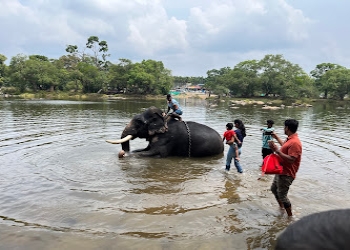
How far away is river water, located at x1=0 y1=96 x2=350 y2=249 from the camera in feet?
18.0

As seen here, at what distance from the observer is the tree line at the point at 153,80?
7650cm

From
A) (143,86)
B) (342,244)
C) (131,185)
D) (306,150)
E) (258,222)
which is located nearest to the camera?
(342,244)

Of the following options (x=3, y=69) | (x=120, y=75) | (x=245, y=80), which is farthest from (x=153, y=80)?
(x=3, y=69)

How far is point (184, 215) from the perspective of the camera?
648cm

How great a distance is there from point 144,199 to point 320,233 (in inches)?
213

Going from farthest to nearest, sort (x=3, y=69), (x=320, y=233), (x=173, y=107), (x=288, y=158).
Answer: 1. (x=3, y=69)
2. (x=173, y=107)
3. (x=288, y=158)
4. (x=320, y=233)

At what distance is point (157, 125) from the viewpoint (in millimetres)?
11531

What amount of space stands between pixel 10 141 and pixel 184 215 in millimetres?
10574

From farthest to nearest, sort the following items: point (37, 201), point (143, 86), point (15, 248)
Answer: point (143, 86) → point (37, 201) → point (15, 248)

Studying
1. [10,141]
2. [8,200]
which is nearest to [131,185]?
[8,200]

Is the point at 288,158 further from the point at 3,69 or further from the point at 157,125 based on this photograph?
the point at 3,69

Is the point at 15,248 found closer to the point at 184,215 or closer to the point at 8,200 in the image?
the point at 8,200

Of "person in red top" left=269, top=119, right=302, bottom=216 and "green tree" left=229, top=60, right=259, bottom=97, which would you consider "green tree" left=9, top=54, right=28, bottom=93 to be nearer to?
"green tree" left=229, top=60, right=259, bottom=97

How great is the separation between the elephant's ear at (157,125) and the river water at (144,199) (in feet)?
3.56
